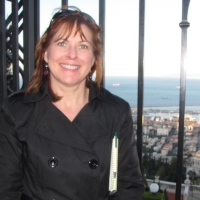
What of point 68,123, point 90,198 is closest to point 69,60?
point 68,123

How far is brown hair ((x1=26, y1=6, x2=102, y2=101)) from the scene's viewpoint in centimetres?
138

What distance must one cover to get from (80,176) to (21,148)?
1.00ft

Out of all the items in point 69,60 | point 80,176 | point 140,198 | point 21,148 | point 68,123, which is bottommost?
point 140,198

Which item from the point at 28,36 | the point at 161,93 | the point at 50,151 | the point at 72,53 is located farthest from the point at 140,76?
the point at 28,36

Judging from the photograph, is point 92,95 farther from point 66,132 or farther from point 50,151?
point 50,151

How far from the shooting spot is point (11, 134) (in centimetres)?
134

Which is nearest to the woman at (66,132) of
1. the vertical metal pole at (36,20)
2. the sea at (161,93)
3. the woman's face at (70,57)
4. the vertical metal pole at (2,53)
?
the woman's face at (70,57)

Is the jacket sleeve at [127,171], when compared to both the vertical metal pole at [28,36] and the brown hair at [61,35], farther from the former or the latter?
the vertical metal pole at [28,36]

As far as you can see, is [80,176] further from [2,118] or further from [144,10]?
[144,10]

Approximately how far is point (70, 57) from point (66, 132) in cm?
35

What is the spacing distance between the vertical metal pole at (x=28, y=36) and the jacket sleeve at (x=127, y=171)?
70cm

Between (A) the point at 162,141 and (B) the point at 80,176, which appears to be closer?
(B) the point at 80,176

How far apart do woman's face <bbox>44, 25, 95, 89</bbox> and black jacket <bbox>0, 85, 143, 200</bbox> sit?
0.49ft

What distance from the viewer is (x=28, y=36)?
1.78 metres
